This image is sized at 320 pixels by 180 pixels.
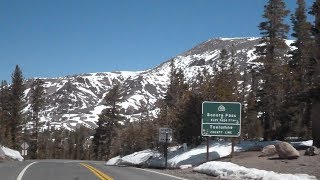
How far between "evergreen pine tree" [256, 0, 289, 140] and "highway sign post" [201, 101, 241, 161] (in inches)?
652

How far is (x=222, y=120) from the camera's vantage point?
3184 cm

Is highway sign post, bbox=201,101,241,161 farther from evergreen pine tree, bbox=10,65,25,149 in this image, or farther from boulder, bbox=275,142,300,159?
evergreen pine tree, bbox=10,65,25,149

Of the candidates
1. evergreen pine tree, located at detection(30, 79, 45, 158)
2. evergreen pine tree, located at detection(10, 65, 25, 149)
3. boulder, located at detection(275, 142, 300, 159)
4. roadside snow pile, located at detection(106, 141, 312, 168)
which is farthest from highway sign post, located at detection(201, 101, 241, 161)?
evergreen pine tree, located at detection(30, 79, 45, 158)

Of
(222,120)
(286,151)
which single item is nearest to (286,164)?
(286,151)

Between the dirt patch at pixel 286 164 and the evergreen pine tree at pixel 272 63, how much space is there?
17429 mm

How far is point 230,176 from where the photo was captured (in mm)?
23156

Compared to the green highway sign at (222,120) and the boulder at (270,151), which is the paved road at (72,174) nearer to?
the green highway sign at (222,120)

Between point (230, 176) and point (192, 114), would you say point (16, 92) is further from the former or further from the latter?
point (230, 176)

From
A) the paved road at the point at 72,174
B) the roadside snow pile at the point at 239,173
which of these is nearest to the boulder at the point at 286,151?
the roadside snow pile at the point at 239,173

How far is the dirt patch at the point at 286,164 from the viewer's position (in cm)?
2377

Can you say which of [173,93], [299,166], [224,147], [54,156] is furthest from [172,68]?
[54,156]

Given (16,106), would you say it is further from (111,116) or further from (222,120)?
(222,120)

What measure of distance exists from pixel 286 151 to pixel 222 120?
4.99m

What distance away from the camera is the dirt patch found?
78.0 ft
